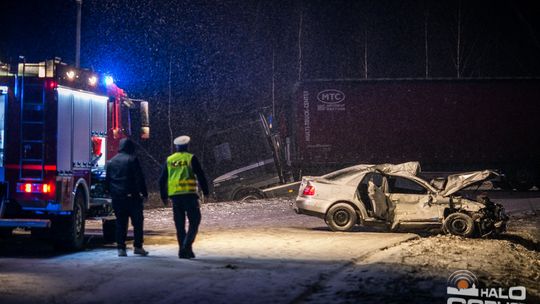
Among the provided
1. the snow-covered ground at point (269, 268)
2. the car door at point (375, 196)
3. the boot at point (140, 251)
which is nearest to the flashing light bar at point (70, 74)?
the snow-covered ground at point (269, 268)

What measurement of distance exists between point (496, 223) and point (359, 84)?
43.2 feet

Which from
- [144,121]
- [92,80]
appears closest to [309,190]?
[144,121]

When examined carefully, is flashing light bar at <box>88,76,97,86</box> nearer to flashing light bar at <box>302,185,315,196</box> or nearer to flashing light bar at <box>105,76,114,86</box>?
flashing light bar at <box>105,76,114,86</box>

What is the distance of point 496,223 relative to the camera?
47.9 ft

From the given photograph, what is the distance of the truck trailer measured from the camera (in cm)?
2688

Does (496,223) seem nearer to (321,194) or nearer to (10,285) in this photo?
(321,194)

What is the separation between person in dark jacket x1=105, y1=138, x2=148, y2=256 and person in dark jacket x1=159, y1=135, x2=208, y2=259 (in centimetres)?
52

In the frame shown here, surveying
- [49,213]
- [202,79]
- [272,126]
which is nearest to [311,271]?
[49,213]

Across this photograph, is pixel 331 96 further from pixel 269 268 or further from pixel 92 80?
pixel 269 268

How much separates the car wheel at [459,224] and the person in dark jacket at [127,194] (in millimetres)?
6456

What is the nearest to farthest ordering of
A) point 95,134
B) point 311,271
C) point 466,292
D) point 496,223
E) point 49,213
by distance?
point 466,292
point 311,271
point 49,213
point 95,134
point 496,223

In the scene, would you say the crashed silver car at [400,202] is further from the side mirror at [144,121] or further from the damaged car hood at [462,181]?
the side mirror at [144,121]

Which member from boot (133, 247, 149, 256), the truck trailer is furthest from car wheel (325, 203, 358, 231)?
the truck trailer

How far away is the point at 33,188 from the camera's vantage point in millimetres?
11000
